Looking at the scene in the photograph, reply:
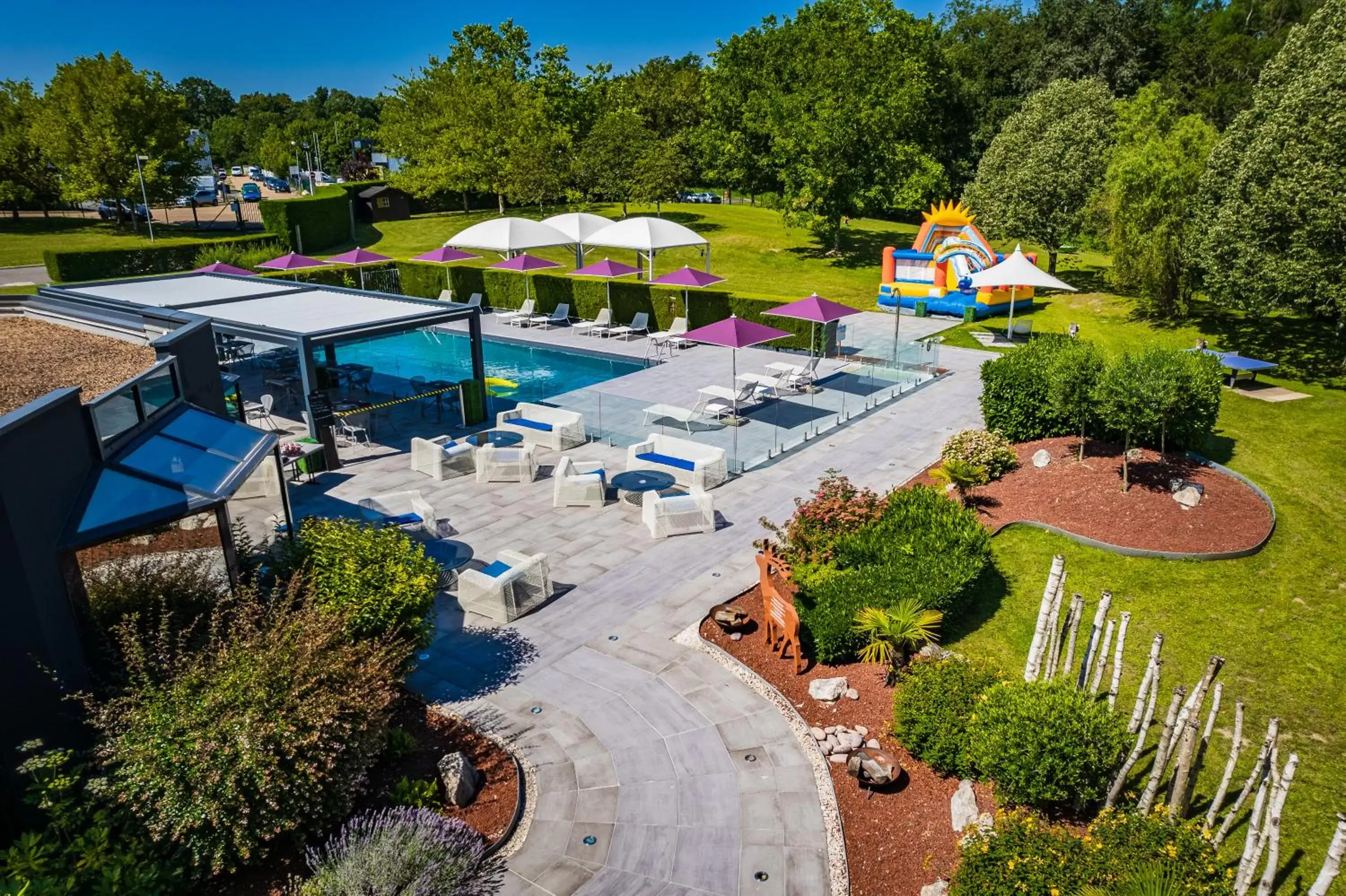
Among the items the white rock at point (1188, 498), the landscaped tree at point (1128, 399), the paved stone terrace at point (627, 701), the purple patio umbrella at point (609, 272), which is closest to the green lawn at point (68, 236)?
the purple patio umbrella at point (609, 272)

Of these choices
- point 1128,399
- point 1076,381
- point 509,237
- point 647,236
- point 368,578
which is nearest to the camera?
point 368,578

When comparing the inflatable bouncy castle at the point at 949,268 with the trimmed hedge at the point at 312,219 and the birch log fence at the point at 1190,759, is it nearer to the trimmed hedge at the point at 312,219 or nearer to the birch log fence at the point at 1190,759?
the birch log fence at the point at 1190,759

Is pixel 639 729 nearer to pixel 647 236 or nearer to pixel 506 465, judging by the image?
pixel 506 465

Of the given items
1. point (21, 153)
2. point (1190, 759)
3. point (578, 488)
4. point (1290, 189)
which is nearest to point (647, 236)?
point (578, 488)

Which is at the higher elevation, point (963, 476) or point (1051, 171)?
point (1051, 171)

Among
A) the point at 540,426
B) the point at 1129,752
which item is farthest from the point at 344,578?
the point at 540,426

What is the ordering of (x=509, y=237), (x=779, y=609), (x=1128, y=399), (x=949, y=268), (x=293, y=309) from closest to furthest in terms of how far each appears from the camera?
1. (x=779, y=609)
2. (x=1128, y=399)
3. (x=293, y=309)
4. (x=949, y=268)
5. (x=509, y=237)

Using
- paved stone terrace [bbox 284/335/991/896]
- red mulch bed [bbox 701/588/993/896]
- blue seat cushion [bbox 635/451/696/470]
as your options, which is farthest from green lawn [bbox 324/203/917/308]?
red mulch bed [bbox 701/588/993/896]

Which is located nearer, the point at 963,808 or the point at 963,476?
the point at 963,808

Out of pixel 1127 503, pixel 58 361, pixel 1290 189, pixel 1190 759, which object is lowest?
pixel 1127 503
